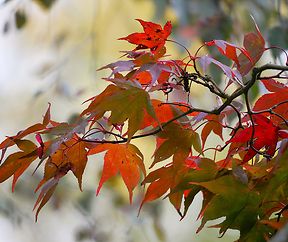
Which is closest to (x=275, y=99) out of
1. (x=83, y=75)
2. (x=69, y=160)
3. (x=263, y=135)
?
(x=263, y=135)

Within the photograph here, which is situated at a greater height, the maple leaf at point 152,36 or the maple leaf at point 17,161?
the maple leaf at point 152,36

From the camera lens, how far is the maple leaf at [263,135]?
0.51 metres

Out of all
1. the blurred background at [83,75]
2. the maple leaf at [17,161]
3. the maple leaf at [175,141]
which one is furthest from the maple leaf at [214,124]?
the blurred background at [83,75]

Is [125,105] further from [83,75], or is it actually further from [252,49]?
[83,75]

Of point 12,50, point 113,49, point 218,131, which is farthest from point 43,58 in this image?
point 218,131

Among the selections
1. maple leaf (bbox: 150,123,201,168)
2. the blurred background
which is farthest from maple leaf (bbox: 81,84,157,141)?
the blurred background

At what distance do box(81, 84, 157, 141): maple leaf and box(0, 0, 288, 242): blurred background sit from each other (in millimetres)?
841

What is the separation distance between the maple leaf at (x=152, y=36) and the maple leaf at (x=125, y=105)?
6cm

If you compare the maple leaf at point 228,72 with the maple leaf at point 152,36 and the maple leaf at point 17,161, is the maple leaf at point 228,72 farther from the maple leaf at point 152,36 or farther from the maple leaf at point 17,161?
the maple leaf at point 17,161

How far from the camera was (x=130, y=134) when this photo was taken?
50 centimetres

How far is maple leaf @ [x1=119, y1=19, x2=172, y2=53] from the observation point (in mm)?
540

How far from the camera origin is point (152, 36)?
0.54m

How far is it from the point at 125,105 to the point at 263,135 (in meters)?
0.11

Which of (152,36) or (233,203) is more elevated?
(152,36)
